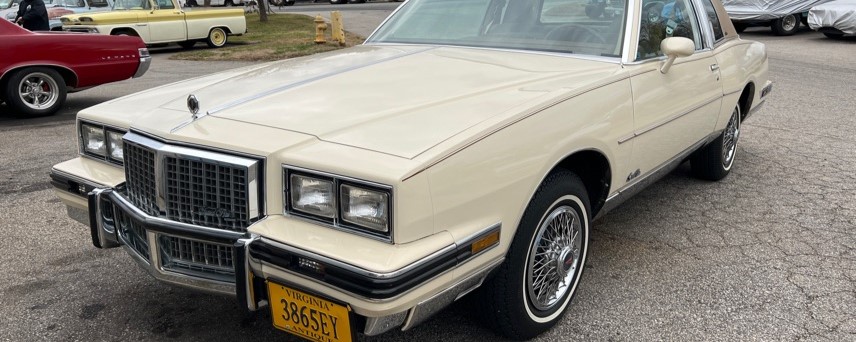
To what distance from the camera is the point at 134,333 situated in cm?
288

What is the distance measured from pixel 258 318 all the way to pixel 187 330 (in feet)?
0.98

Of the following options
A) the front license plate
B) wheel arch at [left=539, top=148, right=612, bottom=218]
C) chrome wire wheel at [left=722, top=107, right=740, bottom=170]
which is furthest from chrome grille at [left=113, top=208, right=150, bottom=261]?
chrome wire wheel at [left=722, top=107, right=740, bottom=170]

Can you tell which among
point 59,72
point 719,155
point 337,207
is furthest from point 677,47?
point 59,72

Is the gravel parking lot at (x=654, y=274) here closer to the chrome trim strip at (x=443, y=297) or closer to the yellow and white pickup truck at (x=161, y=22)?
the chrome trim strip at (x=443, y=297)

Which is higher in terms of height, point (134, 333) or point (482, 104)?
point (482, 104)

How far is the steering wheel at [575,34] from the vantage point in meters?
3.50

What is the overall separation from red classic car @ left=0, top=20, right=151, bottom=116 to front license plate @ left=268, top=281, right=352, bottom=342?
6891 millimetres

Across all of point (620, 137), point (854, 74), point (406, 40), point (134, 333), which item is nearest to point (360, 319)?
point (134, 333)

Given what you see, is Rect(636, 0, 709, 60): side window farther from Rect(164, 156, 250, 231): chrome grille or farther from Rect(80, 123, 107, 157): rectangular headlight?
Rect(80, 123, 107, 157): rectangular headlight

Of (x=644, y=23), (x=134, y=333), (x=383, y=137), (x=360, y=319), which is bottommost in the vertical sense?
(x=134, y=333)

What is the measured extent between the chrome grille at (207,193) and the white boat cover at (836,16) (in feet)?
53.5

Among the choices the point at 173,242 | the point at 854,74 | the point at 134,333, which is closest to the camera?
the point at 173,242

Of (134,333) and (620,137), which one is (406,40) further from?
(134,333)

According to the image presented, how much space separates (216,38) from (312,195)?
1576cm
